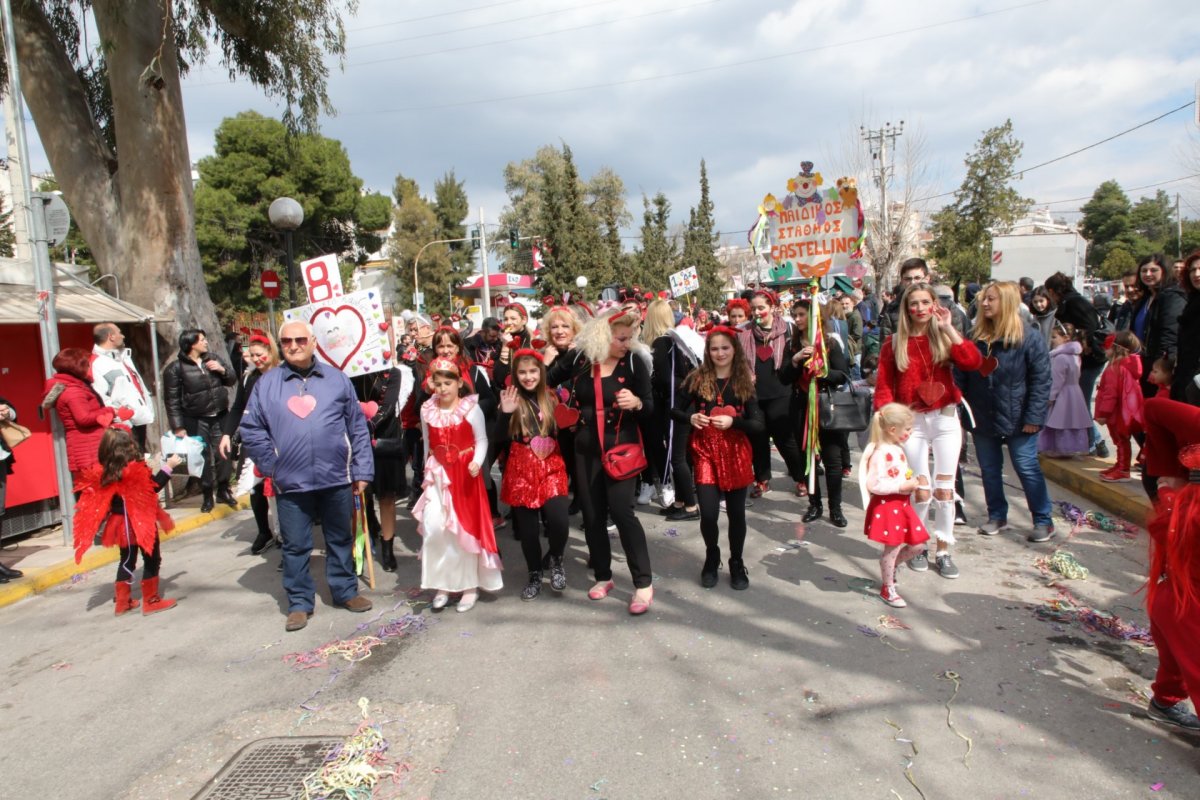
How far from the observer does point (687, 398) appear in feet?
15.6

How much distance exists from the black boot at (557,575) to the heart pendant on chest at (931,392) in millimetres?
2644

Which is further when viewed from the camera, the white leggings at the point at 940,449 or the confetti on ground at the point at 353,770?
the white leggings at the point at 940,449

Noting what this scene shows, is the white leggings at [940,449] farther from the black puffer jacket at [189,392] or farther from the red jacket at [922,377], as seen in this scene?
the black puffer jacket at [189,392]

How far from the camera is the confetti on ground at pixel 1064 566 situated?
4.59 meters

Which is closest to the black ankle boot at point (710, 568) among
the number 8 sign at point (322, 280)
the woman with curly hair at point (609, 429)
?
the woman with curly hair at point (609, 429)

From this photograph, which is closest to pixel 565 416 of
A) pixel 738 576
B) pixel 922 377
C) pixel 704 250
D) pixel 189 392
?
pixel 738 576

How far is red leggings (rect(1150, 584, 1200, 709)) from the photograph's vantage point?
2.65 meters

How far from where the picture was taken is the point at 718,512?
4.53 meters

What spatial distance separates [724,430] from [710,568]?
0.95 m

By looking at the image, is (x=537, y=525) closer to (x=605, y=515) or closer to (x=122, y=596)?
(x=605, y=515)

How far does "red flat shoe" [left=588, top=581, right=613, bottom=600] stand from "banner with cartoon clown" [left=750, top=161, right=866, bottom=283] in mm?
3669

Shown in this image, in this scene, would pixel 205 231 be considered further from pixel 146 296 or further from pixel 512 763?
pixel 512 763

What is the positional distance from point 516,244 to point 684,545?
93.5 feet

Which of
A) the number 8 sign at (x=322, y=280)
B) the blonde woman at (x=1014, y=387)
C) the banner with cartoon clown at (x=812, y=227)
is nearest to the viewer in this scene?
the blonde woman at (x=1014, y=387)
